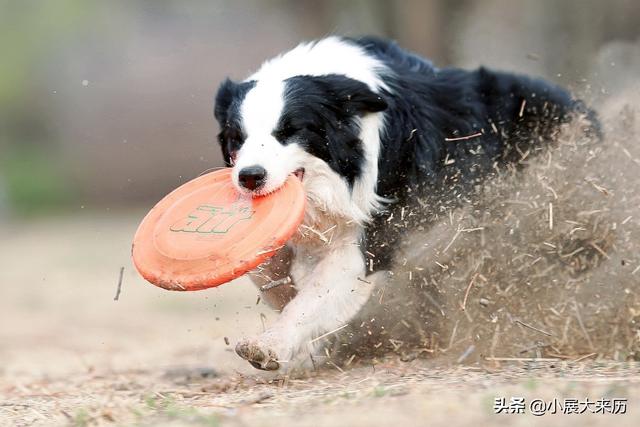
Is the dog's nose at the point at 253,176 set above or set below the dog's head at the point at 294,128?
below

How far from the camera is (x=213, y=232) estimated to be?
544 cm

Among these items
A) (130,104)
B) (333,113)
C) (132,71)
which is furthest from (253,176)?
(132,71)

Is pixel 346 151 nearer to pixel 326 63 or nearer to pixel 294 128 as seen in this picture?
pixel 294 128

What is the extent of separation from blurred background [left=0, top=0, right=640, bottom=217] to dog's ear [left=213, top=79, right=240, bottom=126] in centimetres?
1113

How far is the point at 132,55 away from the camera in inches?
894

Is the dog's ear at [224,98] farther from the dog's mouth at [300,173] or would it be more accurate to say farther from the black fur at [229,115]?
the dog's mouth at [300,173]

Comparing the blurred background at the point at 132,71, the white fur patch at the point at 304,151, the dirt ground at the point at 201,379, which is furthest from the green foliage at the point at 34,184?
the white fur patch at the point at 304,151

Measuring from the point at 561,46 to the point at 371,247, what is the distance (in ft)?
33.4

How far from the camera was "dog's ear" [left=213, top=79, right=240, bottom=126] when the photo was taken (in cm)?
585

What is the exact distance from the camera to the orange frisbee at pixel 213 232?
516 centimetres

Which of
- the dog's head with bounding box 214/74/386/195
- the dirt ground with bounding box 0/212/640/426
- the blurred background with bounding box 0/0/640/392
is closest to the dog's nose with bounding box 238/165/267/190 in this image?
the dog's head with bounding box 214/74/386/195

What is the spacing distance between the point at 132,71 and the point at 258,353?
18.0 m

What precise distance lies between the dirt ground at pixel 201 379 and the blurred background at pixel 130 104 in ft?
0.23

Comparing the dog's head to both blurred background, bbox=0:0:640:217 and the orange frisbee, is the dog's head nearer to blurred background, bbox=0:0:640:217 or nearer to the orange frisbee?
the orange frisbee
